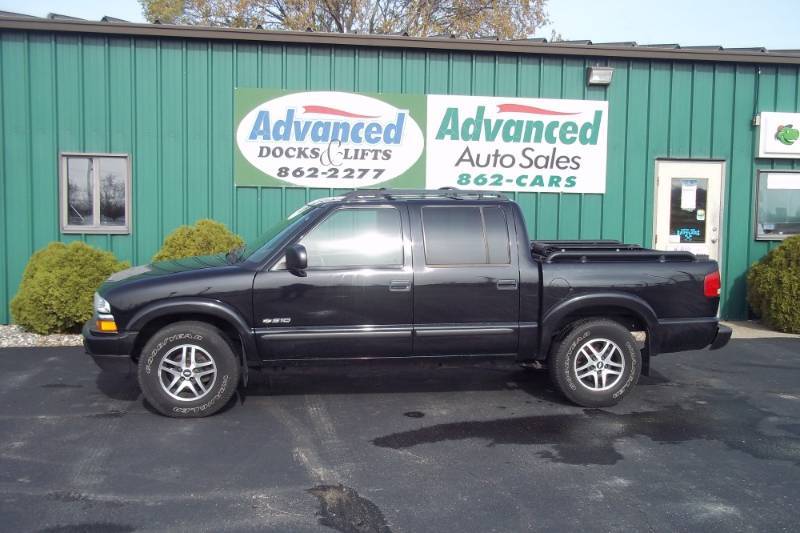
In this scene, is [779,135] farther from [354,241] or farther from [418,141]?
[354,241]

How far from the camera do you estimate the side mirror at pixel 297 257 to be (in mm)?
5922

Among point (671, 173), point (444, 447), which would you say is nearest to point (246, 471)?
point (444, 447)

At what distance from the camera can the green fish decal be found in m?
11.5

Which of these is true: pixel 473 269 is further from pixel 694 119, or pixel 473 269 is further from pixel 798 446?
pixel 694 119

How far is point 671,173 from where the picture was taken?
11.5 meters

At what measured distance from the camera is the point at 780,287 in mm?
10445

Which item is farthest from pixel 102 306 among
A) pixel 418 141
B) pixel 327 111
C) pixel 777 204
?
pixel 777 204

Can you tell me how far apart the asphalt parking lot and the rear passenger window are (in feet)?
3.78

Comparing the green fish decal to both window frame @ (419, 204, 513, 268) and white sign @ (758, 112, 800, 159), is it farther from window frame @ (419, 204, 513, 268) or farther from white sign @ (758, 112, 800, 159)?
window frame @ (419, 204, 513, 268)

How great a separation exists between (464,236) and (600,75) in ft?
19.1

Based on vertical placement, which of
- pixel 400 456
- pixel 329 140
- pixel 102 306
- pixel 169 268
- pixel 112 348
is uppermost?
pixel 329 140

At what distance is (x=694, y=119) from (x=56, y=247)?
9.31 meters

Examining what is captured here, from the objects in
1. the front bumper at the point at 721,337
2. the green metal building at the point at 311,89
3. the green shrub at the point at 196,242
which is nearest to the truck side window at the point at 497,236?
the front bumper at the point at 721,337

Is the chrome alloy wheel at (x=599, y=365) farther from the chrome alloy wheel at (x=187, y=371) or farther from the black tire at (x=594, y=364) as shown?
the chrome alloy wheel at (x=187, y=371)
